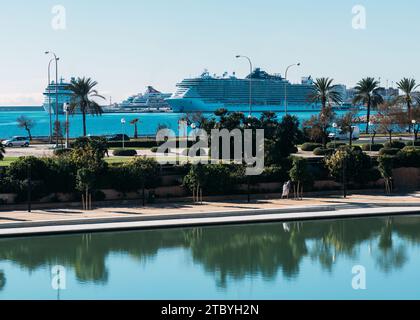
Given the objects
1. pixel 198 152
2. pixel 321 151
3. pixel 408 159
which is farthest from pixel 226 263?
pixel 321 151

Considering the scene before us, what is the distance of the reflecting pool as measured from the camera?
87.5ft

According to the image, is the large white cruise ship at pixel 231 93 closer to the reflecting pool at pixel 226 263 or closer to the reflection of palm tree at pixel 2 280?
the reflecting pool at pixel 226 263

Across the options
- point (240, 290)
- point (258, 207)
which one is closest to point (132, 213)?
point (258, 207)

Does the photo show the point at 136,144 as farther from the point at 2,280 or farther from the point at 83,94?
the point at 2,280

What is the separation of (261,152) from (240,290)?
2008 centimetres

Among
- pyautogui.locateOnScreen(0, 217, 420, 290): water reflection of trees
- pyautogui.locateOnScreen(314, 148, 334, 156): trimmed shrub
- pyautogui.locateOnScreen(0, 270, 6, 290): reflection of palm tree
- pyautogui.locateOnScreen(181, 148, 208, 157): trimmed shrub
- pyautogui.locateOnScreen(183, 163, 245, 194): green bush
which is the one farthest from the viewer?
pyautogui.locateOnScreen(314, 148, 334, 156): trimmed shrub

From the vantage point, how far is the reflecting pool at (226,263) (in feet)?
87.5

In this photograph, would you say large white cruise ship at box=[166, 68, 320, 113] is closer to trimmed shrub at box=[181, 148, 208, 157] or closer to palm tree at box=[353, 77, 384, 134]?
palm tree at box=[353, 77, 384, 134]

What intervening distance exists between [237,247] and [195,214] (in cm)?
483

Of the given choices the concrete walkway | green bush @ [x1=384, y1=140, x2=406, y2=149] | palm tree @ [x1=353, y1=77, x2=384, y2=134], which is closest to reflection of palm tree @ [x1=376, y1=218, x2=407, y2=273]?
the concrete walkway

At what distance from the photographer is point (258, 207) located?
40.5 metres

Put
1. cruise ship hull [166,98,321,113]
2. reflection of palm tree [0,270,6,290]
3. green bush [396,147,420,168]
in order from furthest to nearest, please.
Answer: cruise ship hull [166,98,321,113] < green bush [396,147,420,168] < reflection of palm tree [0,270,6,290]

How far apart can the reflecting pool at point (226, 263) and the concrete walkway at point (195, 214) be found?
1.78ft

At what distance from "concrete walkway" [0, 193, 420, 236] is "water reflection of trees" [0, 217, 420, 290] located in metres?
0.64
